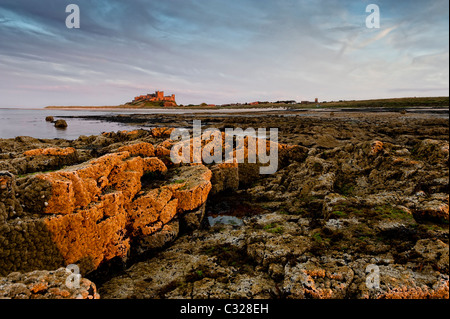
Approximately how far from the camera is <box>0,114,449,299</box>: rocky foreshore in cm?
526

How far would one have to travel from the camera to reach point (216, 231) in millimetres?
8789

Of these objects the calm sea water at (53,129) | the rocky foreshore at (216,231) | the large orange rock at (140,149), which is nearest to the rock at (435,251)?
the rocky foreshore at (216,231)

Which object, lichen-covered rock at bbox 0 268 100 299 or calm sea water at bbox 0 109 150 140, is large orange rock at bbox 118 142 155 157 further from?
calm sea water at bbox 0 109 150 140

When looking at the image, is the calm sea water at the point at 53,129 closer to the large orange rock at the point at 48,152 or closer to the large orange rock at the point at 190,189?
the large orange rock at the point at 48,152

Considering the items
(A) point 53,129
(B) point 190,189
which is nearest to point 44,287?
(B) point 190,189

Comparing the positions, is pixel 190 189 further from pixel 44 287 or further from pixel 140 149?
pixel 44 287

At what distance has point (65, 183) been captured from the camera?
6.44 m

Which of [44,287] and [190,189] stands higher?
[190,189]

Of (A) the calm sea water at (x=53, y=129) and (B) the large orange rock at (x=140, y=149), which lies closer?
(B) the large orange rock at (x=140, y=149)

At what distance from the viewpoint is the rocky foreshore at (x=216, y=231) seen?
5.26 m

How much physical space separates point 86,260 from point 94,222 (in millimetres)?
1082

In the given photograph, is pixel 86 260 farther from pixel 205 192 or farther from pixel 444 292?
pixel 444 292

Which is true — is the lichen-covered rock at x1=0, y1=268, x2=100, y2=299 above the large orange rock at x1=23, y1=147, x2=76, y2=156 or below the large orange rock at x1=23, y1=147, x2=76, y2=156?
below

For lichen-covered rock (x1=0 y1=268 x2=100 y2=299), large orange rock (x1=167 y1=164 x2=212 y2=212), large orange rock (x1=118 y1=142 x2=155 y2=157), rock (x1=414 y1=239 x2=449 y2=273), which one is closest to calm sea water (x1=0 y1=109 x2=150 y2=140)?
large orange rock (x1=118 y1=142 x2=155 y2=157)
